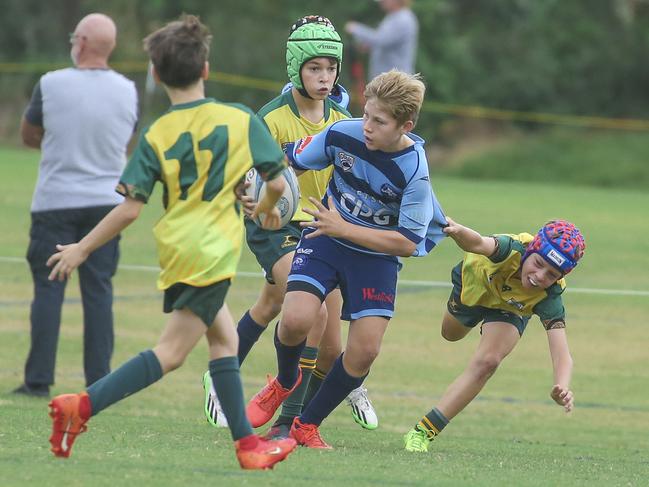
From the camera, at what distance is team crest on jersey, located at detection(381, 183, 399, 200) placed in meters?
6.36

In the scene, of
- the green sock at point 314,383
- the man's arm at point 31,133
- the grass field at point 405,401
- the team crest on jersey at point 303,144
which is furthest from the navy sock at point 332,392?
the man's arm at point 31,133

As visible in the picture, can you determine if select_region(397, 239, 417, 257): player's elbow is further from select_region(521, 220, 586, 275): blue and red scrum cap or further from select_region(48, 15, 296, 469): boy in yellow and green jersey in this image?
select_region(48, 15, 296, 469): boy in yellow and green jersey

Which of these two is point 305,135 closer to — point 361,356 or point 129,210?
point 361,356

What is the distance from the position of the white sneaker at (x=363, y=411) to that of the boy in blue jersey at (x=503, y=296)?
1.65 feet

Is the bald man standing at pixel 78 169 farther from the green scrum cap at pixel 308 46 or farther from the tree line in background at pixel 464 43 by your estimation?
the tree line in background at pixel 464 43

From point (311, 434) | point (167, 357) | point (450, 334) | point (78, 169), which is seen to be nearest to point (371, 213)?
point (311, 434)

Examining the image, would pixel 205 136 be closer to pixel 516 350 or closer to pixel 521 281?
pixel 521 281

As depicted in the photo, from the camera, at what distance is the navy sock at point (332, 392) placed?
6.58 meters

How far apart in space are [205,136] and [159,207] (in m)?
13.6

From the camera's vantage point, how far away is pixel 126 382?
526 cm

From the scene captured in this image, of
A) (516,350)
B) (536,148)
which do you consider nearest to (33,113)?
(516,350)

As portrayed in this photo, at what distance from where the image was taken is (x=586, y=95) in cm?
3341

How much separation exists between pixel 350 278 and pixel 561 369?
113cm

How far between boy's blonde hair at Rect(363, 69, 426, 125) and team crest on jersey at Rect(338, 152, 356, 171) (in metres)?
0.33
